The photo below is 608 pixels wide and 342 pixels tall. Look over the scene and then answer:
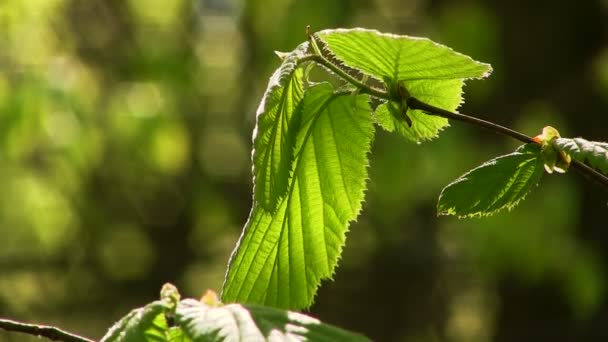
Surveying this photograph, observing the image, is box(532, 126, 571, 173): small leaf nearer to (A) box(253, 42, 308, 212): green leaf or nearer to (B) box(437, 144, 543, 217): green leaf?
(B) box(437, 144, 543, 217): green leaf

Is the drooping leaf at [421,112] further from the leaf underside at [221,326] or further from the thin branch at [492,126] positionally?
the leaf underside at [221,326]

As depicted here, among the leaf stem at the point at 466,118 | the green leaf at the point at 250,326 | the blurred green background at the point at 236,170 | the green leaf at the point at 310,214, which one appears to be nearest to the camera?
the green leaf at the point at 250,326

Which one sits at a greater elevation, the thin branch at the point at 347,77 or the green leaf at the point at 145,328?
the thin branch at the point at 347,77

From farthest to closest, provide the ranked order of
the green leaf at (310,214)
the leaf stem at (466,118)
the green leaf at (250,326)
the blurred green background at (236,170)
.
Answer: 1. the blurred green background at (236,170)
2. the green leaf at (310,214)
3. the leaf stem at (466,118)
4. the green leaf at (250,326)

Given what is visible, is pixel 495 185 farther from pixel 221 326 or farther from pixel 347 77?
pixel 221 326

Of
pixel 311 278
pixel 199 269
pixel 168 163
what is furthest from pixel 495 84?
pixel 311 278

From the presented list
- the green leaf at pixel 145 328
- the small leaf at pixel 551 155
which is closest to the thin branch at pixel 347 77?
the small leaf at pixel 551 155
